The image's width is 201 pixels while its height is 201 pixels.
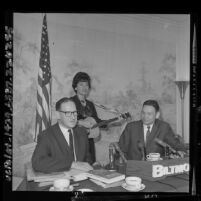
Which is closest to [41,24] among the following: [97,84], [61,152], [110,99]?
[97,84]

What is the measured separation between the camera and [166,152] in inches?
104

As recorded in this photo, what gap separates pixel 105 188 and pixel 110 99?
2.32ft

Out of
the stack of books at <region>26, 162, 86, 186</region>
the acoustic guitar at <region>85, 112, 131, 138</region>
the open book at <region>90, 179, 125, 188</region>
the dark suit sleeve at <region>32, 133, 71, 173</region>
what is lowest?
the open book at <region>90, 179, 125, 188</region>

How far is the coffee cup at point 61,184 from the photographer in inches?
99.6

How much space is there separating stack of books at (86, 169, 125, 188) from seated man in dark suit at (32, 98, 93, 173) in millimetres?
110

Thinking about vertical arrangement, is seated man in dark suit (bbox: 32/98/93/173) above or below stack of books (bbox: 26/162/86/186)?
above

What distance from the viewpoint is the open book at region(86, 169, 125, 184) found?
97.9 inches

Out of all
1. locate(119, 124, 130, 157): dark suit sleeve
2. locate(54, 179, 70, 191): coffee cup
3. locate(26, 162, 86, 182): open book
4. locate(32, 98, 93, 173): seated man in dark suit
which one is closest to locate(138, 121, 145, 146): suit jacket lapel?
locate(119, 124, 130, 157): dark suit sleeve

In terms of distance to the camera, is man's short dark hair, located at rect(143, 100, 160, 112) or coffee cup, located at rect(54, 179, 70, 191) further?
man's short dark hair, located at rect(143, 100, 160, 112)

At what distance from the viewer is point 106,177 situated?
249 centimetres

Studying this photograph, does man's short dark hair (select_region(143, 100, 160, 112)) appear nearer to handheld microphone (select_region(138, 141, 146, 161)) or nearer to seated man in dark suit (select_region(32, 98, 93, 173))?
handheld microphone (select_region(138, 141, 146, 161))

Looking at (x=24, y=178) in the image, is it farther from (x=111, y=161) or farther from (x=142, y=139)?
(x=142, y=139)

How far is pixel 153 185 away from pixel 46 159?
0.88 m

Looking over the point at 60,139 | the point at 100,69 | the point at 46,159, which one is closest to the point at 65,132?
the point at 60,139
